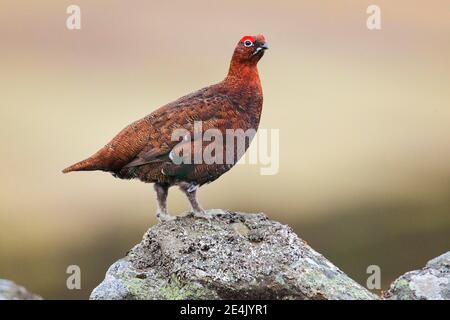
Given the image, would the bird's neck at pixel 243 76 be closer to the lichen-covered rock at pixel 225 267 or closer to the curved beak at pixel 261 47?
the curved beak at pixel 261 47

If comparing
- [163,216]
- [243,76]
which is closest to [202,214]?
[163,216]

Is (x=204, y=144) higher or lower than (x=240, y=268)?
higher

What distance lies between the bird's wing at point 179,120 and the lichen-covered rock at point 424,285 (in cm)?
263

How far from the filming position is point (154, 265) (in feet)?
26.0

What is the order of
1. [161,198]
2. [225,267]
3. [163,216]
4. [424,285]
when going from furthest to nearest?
[161,198], [163,216], [424,285], [225,267]

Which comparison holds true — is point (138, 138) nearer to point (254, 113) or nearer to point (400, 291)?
point (254, 113)

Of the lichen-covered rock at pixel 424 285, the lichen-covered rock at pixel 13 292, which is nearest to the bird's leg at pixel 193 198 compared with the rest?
the lichen-covered rock at pixel 424 285

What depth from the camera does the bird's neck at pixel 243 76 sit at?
9156 millimetres

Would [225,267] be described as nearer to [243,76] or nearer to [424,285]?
[424,285]

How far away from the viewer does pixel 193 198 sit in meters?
8.61

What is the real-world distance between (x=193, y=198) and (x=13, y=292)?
260 centimetres

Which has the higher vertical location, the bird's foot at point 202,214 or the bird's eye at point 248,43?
the bird's eye at point 248,43
